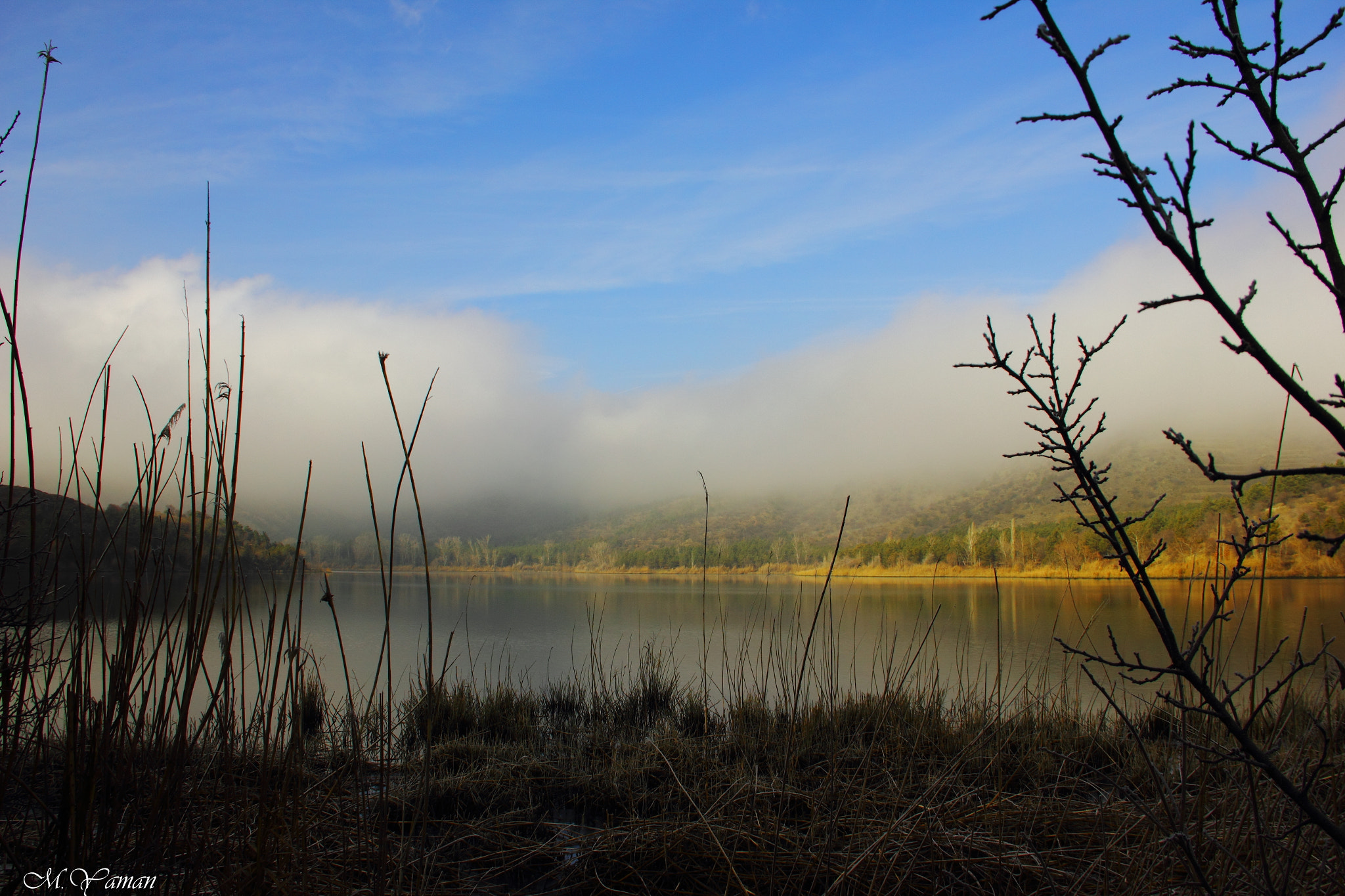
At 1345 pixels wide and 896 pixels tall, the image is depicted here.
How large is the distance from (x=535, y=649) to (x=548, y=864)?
385 inches

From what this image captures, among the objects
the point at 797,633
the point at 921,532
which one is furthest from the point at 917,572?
the point at 797,633

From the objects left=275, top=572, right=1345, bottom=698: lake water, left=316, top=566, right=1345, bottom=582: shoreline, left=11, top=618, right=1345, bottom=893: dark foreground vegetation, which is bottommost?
left=316, top=566, right=1345, bottom=582: shoreline

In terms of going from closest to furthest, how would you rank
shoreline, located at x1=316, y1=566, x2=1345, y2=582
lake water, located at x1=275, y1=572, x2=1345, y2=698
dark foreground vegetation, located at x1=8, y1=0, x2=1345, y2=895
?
1. dark foreground vegetation, located at x1=8, y1=0, x2=1345, y2=895
2. lake water, located at x1=275, y1=572, x2=1345, y2=698
3. shoreline, located at x1=316, y1=566, x2=1345, y2=582

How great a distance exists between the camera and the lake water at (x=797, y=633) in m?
5.43

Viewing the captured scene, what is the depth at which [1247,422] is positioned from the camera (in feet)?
227

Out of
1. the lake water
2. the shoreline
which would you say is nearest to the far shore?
the shoreline

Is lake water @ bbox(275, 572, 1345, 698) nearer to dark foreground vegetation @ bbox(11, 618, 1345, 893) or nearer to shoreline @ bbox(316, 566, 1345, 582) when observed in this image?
dark foreground vegetation @ bbox(11, 618, 1345, 893)

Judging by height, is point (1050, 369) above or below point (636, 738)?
above

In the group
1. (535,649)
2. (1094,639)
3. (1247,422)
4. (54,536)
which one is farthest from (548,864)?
(1247,422)

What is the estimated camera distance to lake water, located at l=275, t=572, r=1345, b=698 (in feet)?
17.8

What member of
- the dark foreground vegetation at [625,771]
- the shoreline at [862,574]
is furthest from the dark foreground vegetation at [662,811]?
the shoreline at [862,574]

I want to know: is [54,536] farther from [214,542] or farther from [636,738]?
[636,738]

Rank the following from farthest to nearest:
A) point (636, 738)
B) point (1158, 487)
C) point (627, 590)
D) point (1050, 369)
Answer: point (1158, 487)
point (627, 590)
point (636, 738)
point (1050, 369)

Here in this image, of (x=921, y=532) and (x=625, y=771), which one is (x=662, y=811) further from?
(x=921, y=532)
